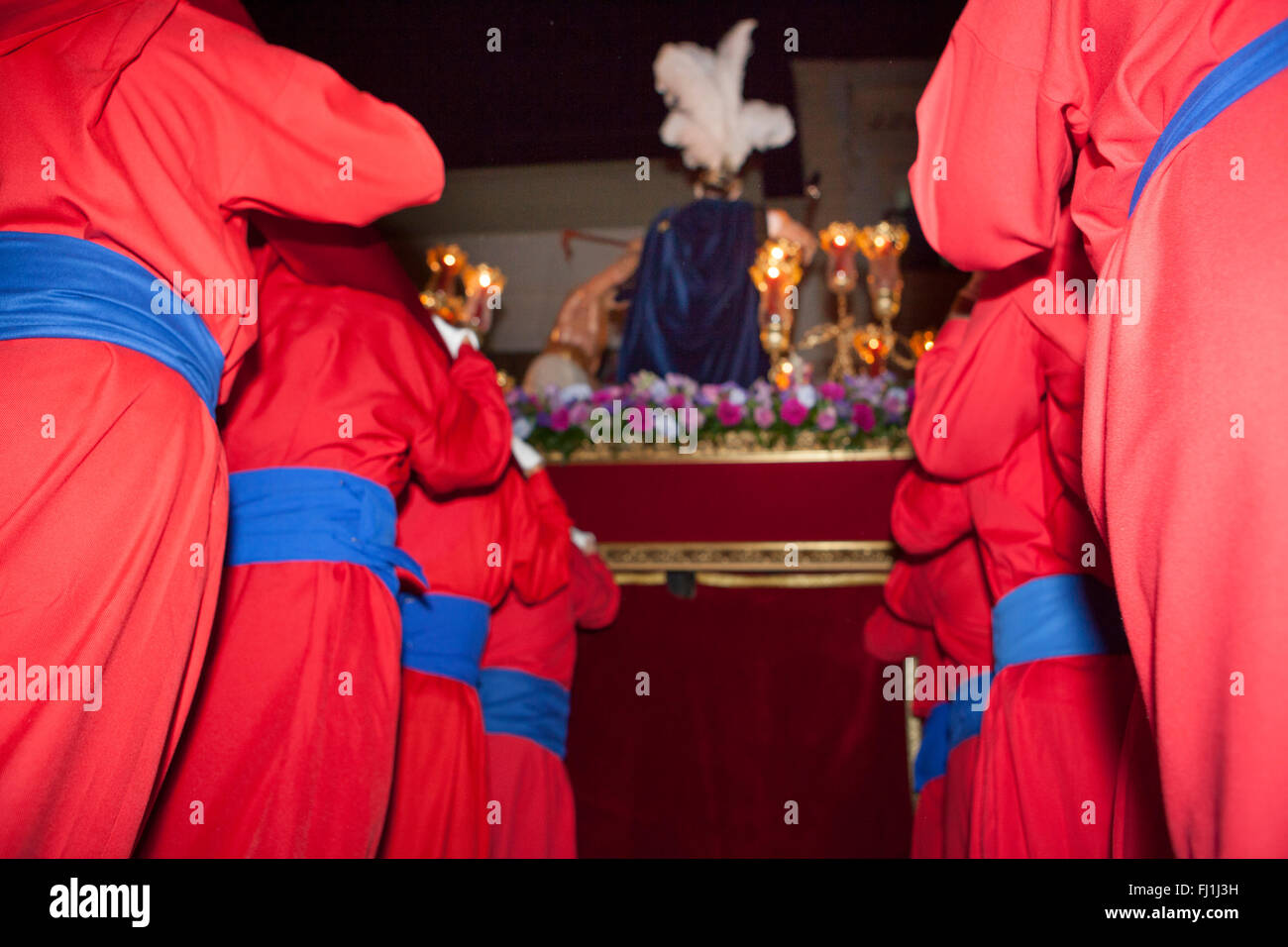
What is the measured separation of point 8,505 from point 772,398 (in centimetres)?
226

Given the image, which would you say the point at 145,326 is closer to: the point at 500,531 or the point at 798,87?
the point at 500,531

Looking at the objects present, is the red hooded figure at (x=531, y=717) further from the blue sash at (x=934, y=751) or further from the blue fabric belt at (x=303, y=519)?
the blue sash at (x=934, y=751)

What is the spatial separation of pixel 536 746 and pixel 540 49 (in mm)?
1802

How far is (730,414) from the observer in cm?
294

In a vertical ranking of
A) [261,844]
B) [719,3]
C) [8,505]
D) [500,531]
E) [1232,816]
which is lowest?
[261,844]

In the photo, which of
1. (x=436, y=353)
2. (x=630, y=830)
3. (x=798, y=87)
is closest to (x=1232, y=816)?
(x=436, y=353)

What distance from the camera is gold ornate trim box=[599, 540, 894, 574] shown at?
2797 millimetres

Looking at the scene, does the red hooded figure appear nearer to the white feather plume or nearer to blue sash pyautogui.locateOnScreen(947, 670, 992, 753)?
blue sash pyautogui.locateOnScreen(947, 670, 992, 753)

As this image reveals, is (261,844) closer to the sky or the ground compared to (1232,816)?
closer to the ground

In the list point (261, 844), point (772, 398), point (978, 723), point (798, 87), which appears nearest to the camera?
point (261, 844)

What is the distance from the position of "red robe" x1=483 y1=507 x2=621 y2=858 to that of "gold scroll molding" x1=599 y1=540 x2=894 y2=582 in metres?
0.15

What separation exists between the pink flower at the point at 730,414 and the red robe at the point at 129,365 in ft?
5.41

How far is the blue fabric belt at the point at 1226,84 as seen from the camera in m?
0.87
